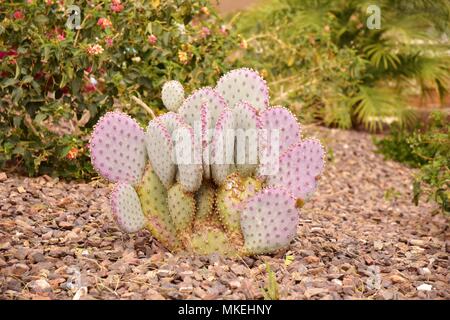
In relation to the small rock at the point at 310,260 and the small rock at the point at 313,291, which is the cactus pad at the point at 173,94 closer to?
the small rock at the point at 310,260

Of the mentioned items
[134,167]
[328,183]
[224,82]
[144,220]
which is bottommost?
[328,183]

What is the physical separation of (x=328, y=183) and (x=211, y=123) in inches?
99.7

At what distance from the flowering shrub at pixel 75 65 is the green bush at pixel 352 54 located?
6.33 feet

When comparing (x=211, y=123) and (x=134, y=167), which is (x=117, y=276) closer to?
(x=134, y=167)

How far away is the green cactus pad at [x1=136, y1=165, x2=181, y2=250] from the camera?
278cm

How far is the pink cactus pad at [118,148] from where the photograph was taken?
2.70m

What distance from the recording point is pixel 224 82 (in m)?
2.91

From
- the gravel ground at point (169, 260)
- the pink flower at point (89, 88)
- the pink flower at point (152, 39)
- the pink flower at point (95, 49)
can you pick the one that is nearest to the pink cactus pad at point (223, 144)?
the gravel ground at point (169, 260)

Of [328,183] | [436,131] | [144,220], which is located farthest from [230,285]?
[328,183]

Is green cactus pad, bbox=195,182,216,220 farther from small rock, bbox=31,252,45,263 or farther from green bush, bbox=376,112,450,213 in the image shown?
green bush, bbox=376,112,450,213

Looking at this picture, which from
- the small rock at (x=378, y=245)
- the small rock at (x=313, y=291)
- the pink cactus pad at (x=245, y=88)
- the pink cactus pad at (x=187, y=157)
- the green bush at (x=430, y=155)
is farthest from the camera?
the green bush at (x=430, y=155)

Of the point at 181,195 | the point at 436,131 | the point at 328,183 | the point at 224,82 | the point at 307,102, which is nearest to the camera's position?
the point at 181,195

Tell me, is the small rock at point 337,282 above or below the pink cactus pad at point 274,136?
below

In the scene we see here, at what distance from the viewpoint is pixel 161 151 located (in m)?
2.67
